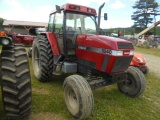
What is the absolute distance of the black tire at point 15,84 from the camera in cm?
256

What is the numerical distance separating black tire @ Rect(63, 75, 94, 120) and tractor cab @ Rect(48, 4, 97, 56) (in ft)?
4.37

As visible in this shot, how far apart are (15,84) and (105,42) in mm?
1935

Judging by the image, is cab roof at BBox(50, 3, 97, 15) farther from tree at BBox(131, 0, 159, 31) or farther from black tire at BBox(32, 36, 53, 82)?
tree at BBox(131, 0, 159, 31)

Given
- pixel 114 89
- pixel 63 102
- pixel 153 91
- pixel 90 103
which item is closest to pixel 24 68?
pixel 90 103

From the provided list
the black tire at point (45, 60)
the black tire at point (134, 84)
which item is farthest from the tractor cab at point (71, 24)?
the black tire at point (134, 84)

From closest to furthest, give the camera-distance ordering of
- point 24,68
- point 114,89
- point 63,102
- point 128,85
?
point 24,68, point 63,102, point 128,85, point 114,89

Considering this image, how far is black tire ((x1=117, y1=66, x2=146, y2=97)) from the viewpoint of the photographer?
171 inches

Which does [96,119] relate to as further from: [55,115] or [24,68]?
[24,68]

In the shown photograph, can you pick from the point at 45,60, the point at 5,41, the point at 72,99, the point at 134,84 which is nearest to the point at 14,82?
the point at 5,41

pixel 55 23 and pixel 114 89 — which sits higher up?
pixel 55 23

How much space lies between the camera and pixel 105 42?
3.70 meters

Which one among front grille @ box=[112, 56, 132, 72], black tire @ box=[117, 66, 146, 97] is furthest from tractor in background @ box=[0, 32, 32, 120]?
black tire @ box=[117, 66, 146, 97]

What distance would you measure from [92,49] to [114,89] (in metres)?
1.60

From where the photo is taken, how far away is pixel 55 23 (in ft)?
17.0
